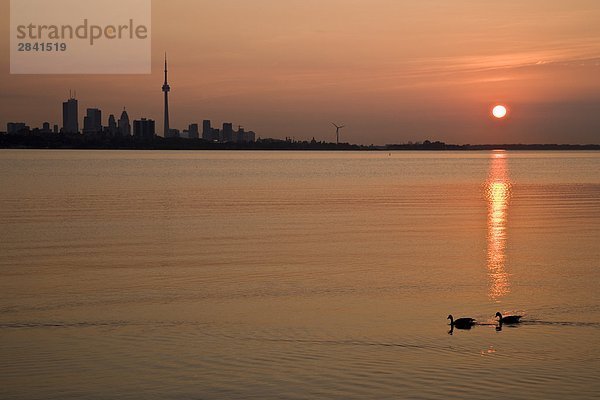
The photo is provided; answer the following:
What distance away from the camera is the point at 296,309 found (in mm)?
22062

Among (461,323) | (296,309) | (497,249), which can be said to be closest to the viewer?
(461,323)

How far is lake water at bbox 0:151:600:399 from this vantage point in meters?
16.0

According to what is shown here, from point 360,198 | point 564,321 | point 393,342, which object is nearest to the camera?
point 393,342

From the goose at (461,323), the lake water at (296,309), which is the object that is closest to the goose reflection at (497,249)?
the lake water at (296,309)

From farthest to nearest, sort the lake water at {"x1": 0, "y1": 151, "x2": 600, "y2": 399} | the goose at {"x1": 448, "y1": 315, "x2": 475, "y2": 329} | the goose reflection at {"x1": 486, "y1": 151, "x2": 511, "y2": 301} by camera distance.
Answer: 1. the goose reflection at {"x1": 486, "y1": 151, "x2": 511, "y2": 301}
2. the goose at {"x1": 448, "y1": 315, "x2": 475, "y2": 329}
3. the lake water at {"x1": 0, "y1": 151, "x2": 600, "y2": 399}

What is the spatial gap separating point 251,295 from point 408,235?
16421mm

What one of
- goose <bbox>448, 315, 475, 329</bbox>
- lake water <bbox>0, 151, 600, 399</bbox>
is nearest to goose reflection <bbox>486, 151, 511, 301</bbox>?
lake water <bbox>0, 151, 600, 399</bbox>

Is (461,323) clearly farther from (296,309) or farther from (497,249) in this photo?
(497,249)

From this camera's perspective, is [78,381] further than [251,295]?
No

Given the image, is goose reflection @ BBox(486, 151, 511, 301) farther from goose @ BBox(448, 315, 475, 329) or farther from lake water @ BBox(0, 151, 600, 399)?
goose @ BBox(448, 315, 475, 329)

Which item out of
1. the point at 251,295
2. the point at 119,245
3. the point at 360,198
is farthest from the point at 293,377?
the point at 360,198

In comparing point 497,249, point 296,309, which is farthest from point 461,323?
point 497,249

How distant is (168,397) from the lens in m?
15.0

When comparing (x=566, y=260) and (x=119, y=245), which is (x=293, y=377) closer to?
(x=566, y=260)
